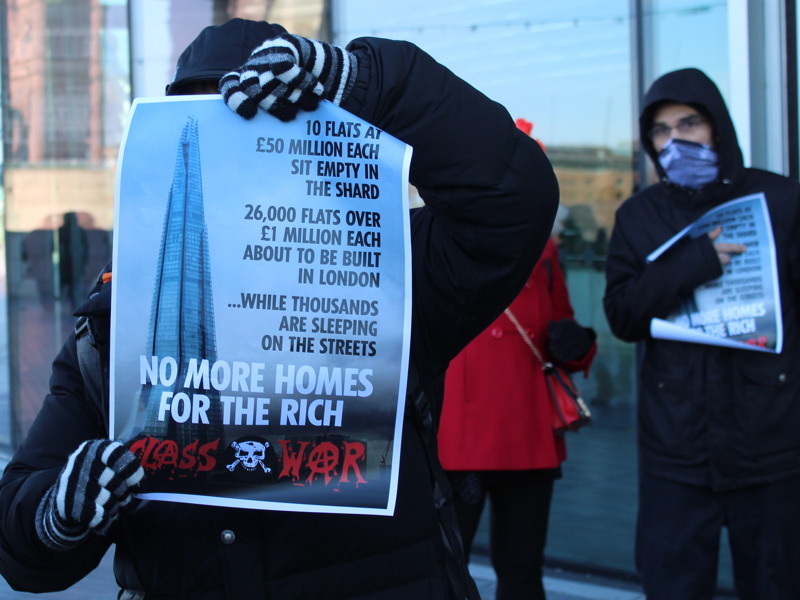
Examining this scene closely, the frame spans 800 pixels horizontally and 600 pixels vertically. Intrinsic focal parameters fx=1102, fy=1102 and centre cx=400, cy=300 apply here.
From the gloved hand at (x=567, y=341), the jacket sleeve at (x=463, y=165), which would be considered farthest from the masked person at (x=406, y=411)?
the gloved hand at (x=567, y=341)

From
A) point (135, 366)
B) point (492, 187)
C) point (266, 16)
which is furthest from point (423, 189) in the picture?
point (266, 16)

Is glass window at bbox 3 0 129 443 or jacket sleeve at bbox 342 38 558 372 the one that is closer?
jacket sleeve at bbox 342 38 558 372

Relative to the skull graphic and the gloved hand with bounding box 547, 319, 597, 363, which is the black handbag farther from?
the skull graphic

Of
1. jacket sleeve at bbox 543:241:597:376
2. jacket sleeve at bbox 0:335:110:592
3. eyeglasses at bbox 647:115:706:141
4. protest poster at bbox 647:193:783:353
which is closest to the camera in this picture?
jacket sleeve at bbox 0:335:110:592

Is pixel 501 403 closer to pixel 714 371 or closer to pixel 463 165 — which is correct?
pixel 714 371

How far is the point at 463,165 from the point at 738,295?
1814 millimetres

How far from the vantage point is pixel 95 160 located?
703 centimetres

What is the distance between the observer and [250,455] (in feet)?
5.48

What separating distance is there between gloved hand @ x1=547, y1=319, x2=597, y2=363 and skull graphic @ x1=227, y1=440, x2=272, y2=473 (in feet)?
6.44

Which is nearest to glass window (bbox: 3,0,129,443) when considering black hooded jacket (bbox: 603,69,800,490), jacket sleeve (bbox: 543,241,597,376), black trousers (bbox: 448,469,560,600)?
jacket sleeve (bbox: 543,241,597,376)

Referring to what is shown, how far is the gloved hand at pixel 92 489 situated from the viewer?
163cm

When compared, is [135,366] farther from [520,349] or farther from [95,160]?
[95,160]

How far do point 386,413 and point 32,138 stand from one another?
620cm

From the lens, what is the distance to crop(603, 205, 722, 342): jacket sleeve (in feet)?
10.6
